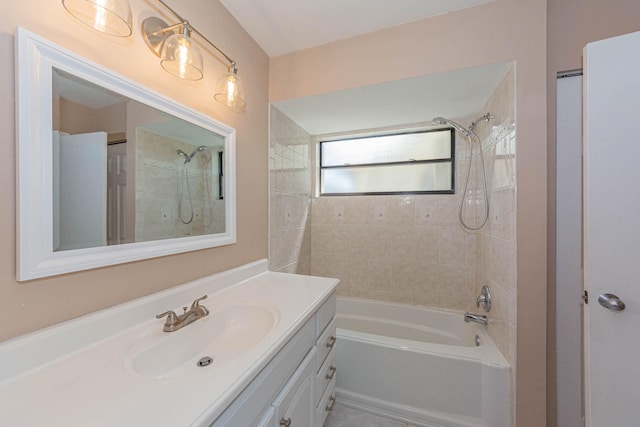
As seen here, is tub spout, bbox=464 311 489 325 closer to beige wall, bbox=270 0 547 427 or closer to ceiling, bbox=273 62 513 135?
beige wall, bbox=270 0 547 427

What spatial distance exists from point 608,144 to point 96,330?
6.55 feet

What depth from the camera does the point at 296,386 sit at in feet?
2.92

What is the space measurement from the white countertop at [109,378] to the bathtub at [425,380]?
883 millimetres

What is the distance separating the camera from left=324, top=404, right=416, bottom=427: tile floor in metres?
1.40

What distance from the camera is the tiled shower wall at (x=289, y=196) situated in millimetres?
1762

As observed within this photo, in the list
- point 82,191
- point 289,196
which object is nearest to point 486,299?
point 289,196

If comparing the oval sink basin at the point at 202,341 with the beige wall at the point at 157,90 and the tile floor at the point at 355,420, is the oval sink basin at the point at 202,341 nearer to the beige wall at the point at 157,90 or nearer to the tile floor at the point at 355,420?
the beige wall at the point at 157,90

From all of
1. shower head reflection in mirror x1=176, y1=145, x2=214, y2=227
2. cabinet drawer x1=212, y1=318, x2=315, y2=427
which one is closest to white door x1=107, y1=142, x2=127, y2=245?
shower head reflection in mirror x1=176, y1=145, x2=214, y2=227

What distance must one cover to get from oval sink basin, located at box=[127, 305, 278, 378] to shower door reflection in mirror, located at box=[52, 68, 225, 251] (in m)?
0.38

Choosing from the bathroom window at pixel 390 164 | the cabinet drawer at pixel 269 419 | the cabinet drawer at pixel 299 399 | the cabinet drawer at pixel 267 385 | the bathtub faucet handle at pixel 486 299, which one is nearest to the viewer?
the cabinet drawer at pixel 267 385

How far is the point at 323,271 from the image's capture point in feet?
7.98

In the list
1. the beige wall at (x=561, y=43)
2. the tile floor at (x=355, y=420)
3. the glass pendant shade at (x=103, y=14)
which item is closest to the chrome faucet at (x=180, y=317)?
the glass pendant shade at (x=103, y=14)

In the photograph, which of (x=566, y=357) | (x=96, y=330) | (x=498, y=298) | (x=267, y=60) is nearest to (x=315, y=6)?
(x=267, y=60)

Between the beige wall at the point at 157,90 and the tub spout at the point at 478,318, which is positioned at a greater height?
the beige wall at the point at 157,90
